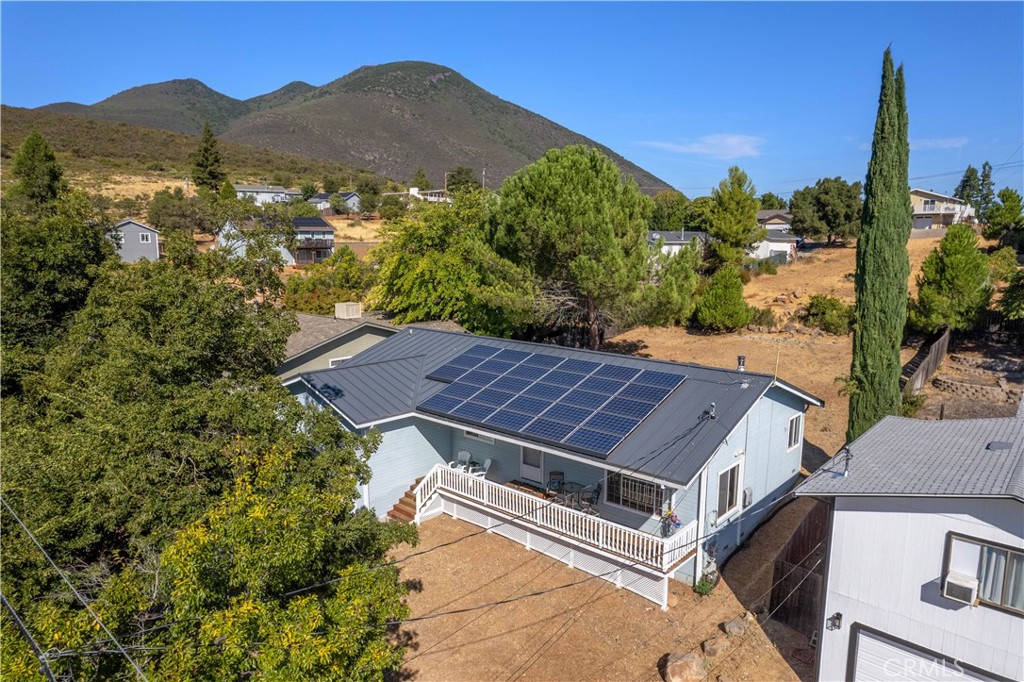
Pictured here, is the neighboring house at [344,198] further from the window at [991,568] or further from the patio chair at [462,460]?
the window at [991,568]

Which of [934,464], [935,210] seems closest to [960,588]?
[934,464]

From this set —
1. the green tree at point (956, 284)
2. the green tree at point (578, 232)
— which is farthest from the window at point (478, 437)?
the green tree at point (956, 284)

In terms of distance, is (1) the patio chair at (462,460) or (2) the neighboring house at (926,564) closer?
(2) the neighboring house at (926,564)

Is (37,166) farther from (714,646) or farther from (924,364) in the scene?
(924,364)

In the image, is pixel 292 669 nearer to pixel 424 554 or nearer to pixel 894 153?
pixel 424 554

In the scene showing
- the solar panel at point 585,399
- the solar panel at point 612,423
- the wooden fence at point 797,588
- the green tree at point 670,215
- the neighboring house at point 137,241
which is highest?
the green tree at point 670,215

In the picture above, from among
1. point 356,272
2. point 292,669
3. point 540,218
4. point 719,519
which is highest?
point 540,218

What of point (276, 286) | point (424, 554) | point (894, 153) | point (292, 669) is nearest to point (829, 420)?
point (894, 153)
